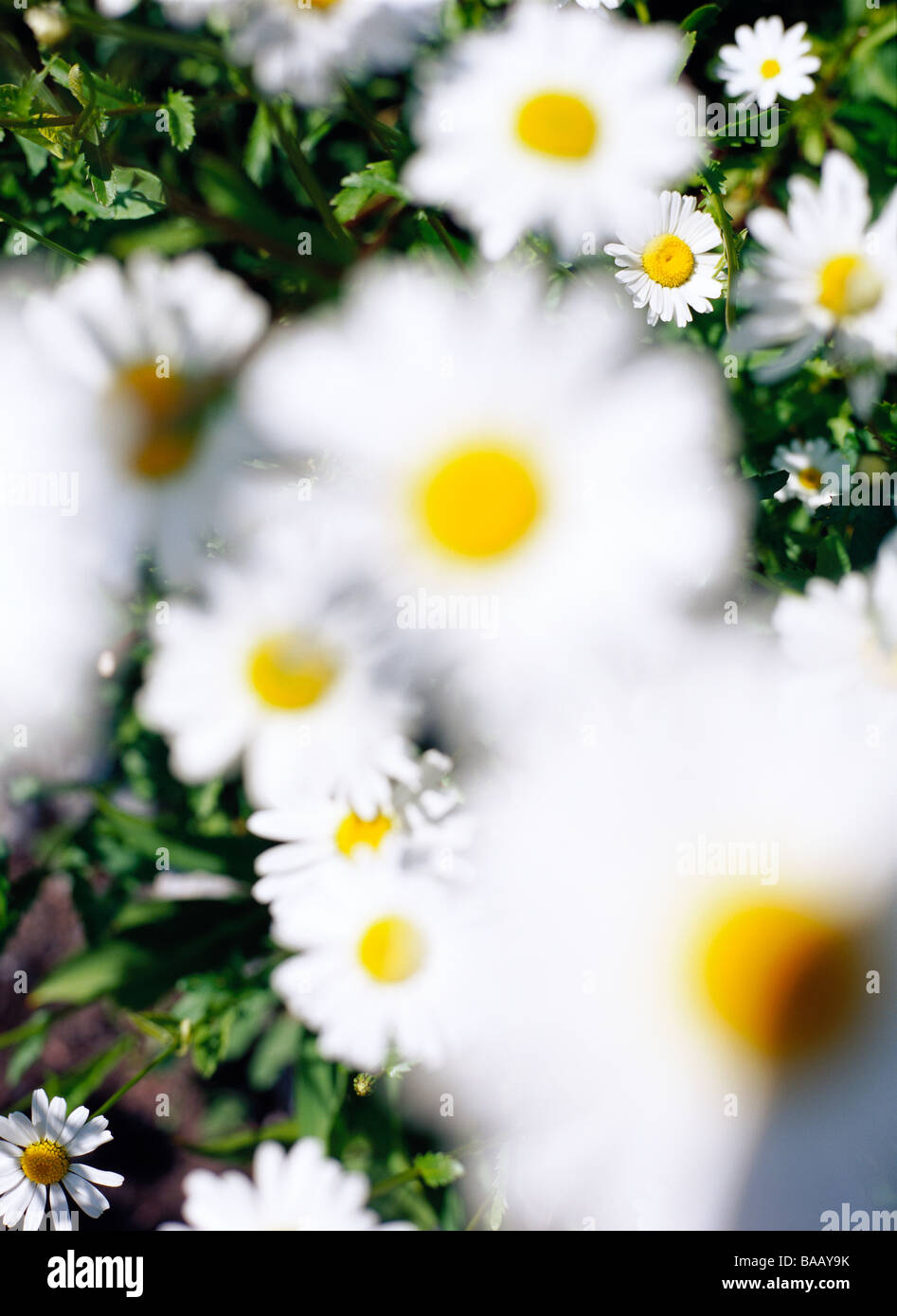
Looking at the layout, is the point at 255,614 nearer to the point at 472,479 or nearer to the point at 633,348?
the point at 472,479

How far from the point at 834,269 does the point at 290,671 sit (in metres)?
0.52

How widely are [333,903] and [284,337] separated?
0.38m

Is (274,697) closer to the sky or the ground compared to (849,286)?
closer to the ground

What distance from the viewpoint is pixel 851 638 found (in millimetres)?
562

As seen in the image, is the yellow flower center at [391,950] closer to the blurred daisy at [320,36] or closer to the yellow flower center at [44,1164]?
the yellow flower center at [44,1164]

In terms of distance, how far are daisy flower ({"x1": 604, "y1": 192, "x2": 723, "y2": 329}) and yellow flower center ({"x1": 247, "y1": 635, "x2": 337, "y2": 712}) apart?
14.0 inches

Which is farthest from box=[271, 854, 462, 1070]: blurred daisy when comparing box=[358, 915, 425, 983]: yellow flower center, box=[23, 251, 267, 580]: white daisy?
box=[23, 251, 267, 580]: white daisy

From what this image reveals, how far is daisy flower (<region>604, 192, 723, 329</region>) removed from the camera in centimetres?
72

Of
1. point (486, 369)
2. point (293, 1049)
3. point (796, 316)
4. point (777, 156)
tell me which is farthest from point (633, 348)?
point (293, 1049)

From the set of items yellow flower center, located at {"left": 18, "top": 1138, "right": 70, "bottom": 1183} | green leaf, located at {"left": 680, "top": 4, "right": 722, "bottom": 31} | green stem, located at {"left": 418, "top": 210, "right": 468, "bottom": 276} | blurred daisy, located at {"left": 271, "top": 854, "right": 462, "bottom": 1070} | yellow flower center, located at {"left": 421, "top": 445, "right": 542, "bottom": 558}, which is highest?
green leaf, located at {"left": 680, "top": 4, "right": 722, "bottom": 31}

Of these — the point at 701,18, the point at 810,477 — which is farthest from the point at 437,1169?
the point at 701,18

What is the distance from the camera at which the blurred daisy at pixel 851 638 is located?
56cm

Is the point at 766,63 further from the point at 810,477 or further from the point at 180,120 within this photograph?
the point at 180,120

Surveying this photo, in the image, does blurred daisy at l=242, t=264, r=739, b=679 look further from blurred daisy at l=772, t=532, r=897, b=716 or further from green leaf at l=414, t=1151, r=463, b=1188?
green leaf at l=414, t=1151, r=463, b=1188
